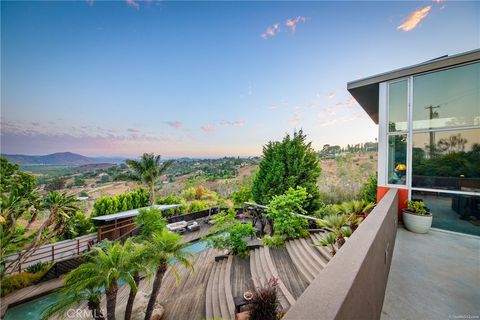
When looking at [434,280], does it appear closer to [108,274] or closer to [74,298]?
[108,274]

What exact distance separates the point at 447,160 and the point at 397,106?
2.05m

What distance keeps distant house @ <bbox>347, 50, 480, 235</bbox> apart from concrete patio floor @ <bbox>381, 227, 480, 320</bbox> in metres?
1.13

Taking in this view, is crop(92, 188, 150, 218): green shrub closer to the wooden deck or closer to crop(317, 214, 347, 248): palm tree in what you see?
the wooden deck

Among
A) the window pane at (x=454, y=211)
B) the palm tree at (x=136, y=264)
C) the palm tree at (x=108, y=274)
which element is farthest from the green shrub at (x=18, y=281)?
the window pane at (x=454, y=211)

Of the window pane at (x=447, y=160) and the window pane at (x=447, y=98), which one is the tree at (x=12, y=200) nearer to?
the window pane at (x=447, y=160)

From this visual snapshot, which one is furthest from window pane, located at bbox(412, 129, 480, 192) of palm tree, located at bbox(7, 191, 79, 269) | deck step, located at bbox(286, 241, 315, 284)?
palm tree, located at bbox(7, 191, 79, 269)

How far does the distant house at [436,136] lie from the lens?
4.74 metres

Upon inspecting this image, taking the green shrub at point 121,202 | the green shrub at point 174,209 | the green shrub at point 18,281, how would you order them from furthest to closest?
the green shrub at point 174,209 < the green shrub at point 121,202 < the green shrub at point 18,281

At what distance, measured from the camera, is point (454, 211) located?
16.2 ft

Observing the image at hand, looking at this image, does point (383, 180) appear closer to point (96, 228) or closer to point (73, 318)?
point (73, 318)

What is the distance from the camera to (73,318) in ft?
19.0

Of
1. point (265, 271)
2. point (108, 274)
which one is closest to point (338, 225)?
point (265, 271)

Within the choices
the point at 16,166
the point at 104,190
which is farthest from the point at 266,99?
the point at 104,190

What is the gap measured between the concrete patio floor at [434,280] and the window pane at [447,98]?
3219mm
